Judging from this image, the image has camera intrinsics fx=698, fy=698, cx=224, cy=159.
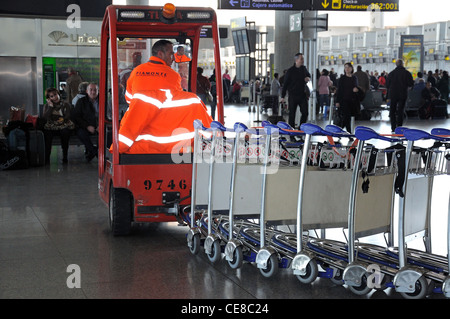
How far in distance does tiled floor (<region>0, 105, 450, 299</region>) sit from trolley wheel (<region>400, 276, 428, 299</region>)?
0.91ft

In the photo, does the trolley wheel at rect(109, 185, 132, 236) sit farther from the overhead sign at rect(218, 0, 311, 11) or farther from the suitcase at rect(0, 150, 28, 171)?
the overhead sign at rect(218, 0, 311, 11)

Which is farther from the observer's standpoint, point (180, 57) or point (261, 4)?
point (261, 4)

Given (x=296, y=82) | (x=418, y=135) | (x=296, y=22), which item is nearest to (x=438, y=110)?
(x=296, y=22)

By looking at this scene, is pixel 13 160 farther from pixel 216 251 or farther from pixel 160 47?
pixel 216 251

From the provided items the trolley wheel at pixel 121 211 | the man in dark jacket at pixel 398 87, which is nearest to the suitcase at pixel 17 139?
the trolley wheel at pixel 121 211

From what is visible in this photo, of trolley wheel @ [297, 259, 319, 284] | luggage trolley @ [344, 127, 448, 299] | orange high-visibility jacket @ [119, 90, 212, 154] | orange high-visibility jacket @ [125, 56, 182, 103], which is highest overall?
orange high-visibility jacket @ [125, 56, 182, 103]

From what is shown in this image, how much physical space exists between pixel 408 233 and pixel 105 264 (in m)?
2.32

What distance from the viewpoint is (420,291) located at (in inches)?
164

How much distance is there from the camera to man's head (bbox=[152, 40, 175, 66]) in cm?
644

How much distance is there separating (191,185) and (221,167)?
2.42 feet

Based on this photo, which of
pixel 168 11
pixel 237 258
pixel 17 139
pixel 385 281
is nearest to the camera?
pixel 385 281

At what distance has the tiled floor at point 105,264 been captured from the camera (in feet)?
15.2

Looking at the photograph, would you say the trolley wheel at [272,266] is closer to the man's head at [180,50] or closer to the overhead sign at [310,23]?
the man's head at [180,50]

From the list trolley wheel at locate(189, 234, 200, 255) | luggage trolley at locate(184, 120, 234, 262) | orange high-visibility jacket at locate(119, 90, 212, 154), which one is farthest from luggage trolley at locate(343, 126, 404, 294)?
orange high-visibility jacket at locate(119, 90, 212, 154)
